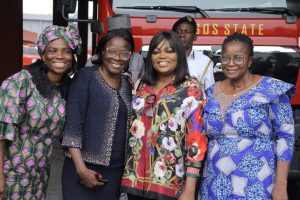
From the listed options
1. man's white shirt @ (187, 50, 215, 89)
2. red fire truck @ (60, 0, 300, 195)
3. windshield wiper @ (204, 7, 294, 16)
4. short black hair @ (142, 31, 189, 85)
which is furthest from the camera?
windshield wiper @ (204, 7, 294, 16)

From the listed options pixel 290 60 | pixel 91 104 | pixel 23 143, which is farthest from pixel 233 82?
pixel 290 60

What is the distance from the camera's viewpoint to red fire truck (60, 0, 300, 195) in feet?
18.1

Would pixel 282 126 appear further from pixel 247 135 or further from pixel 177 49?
pixel 177 49

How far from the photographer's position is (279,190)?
9.91 feet

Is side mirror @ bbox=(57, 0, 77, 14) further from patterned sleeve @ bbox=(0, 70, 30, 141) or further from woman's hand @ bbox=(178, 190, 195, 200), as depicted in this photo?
woman's hand @ bbox=(178, 190, 195, 200)

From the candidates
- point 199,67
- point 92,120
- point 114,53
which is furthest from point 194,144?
point 199,67

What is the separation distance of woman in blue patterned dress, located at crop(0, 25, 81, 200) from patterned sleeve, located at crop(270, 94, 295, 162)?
123 centimetres

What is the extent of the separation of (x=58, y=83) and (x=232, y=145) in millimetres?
1128

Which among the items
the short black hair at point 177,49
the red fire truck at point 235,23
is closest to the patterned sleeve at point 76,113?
the short black hair at point 177,49

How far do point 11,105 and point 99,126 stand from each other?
512 mm

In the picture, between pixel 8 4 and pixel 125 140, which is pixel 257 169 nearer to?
pixel 125 140

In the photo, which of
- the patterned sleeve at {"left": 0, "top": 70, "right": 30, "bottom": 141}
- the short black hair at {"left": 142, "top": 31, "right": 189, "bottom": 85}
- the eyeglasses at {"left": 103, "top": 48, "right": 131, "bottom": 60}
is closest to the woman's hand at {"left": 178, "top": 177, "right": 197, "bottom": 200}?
the short black hair at {"left": 142, "top": 31, "right": 189, "bottom": 85}

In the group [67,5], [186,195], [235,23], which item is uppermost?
[67,5]

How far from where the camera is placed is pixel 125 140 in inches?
127
